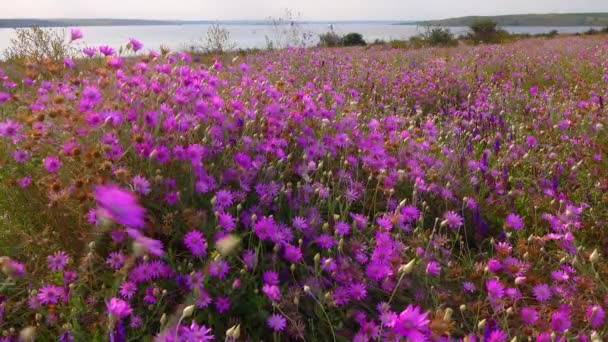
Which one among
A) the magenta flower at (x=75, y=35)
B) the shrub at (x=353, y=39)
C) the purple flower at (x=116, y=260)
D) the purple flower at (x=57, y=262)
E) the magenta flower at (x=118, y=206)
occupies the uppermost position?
the shrub at (x=353, y=39)

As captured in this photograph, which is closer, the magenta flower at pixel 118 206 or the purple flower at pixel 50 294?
the purple flower at pixel 50 294

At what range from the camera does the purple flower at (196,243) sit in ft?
6.16

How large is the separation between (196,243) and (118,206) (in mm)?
328

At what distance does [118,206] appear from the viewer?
1.84 metres

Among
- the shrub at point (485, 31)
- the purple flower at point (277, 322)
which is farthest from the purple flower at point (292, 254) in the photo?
the shrub at point (485, 31)

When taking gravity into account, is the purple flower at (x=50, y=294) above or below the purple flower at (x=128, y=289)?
above

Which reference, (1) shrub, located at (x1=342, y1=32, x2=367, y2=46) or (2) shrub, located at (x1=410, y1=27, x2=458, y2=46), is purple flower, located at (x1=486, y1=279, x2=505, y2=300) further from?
(1) shrub, located at (x1=342, y1=32, x2=367, y2=46)

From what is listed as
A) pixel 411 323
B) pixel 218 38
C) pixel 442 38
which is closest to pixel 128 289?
pixel 411 323

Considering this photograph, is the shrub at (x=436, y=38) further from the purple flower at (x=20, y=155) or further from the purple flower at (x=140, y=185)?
the purple flower at (x=140, y=185)

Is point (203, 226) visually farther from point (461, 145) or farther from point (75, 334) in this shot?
point (461, 145)

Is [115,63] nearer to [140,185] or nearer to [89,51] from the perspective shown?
[89,51]

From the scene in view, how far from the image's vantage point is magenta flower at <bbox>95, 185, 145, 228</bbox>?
1815 millimetres

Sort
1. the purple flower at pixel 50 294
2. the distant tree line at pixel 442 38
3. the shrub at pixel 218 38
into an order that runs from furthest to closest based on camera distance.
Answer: the distant tree line at pixel 442 38 → the shrub at pixel 218 38 → the purple flower at pixel 50 294

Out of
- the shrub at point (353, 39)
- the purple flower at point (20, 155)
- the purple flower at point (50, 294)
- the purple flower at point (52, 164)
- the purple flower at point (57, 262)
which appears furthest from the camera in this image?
the shrub at point (353, 39)
